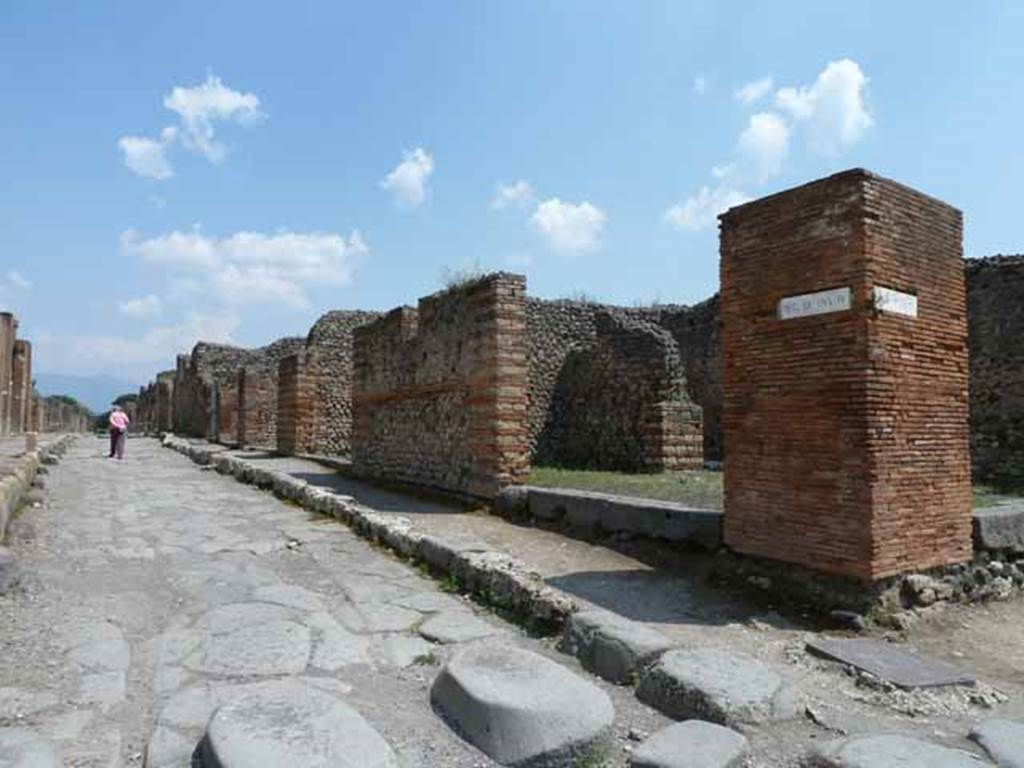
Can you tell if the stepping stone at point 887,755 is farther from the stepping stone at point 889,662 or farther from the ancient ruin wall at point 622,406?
the ancient ruin wall at point 622,406

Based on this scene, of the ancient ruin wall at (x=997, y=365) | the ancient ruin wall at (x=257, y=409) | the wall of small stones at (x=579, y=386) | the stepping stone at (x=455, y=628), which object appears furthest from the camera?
the ancient ruin wall at (x=257, y=409)

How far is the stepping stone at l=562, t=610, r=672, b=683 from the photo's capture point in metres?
3.70

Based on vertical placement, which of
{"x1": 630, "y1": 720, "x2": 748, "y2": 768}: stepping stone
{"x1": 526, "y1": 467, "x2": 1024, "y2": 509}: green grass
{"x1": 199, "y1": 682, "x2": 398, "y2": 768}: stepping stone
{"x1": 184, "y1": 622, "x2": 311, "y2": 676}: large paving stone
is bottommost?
{"x1": 630, "y1": 720, "x2": 748, "y2": 768}: stepping stone

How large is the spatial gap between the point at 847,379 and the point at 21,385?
2973cm

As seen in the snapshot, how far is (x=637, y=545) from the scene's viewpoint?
6367 mm

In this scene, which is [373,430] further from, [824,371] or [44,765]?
[44,765]

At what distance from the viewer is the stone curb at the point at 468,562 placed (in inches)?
179

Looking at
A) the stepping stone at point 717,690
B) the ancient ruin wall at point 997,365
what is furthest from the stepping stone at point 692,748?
the ancient ruin wall at point 997,365

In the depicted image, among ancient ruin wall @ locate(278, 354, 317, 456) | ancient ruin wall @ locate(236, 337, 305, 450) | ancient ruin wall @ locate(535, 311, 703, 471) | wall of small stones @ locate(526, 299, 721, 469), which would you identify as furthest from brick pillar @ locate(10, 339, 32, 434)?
ancient ruin wall @ locate(535, 311, 703, 471)

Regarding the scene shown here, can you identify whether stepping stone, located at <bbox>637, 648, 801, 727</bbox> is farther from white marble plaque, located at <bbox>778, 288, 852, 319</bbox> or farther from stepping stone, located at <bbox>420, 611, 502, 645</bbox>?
white marble plaque, located at <bbox>778, 288, 852, 319</bbox>

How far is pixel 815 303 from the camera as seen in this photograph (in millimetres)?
5031

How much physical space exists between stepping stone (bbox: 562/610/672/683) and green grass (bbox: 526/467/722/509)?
8.41ft

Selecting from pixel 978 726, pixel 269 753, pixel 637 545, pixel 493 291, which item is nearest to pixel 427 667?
pixel 269 753

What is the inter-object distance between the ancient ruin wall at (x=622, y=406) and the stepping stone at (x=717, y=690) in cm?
793
